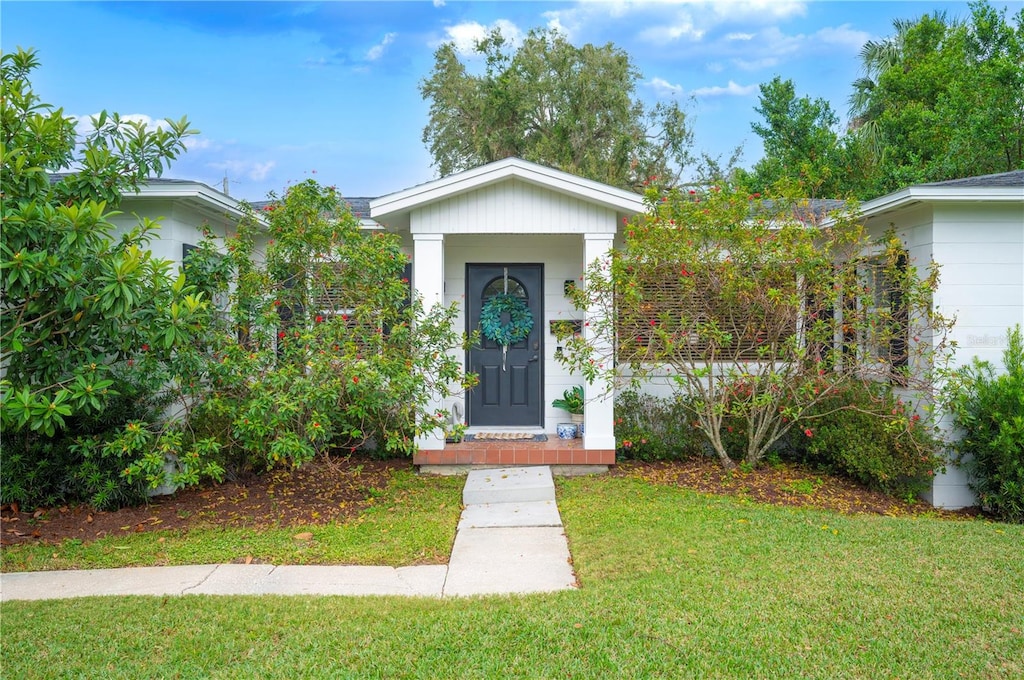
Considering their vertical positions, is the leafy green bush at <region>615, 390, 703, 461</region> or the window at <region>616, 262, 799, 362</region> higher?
the window at <region>616, 262, 799, 362</region>

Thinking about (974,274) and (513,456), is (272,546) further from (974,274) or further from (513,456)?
(974,274)

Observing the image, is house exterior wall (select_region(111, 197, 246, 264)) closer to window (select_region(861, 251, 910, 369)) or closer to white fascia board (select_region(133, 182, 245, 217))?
white fascia board (select_region(133, 182, 245, 217))

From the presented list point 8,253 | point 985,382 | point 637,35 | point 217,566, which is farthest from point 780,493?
point 637,35

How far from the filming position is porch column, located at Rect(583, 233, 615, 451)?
7.59m

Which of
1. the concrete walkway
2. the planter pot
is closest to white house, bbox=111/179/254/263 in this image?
the concrete walkway

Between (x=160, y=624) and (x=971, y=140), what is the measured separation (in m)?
15.7

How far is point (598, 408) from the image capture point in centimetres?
764

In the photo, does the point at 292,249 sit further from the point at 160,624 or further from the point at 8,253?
the point at 160,624

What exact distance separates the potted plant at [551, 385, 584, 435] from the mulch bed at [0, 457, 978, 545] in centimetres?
97

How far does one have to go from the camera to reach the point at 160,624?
12.6 ft

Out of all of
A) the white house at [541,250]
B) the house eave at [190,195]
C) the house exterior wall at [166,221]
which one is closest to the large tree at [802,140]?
the white house at [541,250]

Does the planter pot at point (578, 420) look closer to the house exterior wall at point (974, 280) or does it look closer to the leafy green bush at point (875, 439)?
the leafy green bush at point (875, 439)

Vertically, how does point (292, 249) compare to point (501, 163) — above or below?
below

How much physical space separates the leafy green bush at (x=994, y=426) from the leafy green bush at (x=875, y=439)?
12.9 inches
